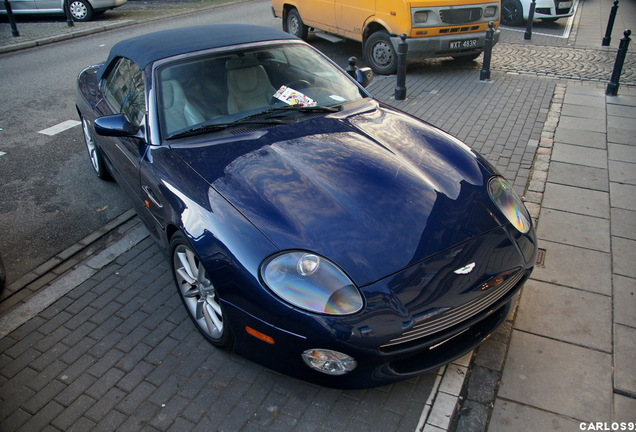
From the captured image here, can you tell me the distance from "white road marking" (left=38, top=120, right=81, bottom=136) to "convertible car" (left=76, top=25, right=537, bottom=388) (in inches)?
132

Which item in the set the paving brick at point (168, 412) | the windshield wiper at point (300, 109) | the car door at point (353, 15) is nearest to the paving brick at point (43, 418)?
the paving brick at point (168, 412)

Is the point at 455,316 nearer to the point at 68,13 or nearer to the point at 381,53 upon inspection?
the point at 381,53

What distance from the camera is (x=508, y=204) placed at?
3.26 meters

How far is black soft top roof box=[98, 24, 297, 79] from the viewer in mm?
4008

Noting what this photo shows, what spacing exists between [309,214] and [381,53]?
22.5 feet

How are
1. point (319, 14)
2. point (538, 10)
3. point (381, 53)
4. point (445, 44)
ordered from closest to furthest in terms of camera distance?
point (445, 44) < point (381, 53) < point (319, 14) < point (538, 10)

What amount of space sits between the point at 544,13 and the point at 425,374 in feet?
41.3

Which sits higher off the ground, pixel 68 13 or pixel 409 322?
pixel 68 13

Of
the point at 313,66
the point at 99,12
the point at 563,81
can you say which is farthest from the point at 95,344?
the point at 99,12

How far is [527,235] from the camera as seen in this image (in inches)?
122

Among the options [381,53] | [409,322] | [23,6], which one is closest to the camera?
[409,322]

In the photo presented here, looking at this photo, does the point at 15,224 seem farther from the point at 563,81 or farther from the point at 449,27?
the point at 563,81

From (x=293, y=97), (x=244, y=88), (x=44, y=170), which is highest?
(x=244, y=88)

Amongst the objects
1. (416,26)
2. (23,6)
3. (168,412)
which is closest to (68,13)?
(23,6)
